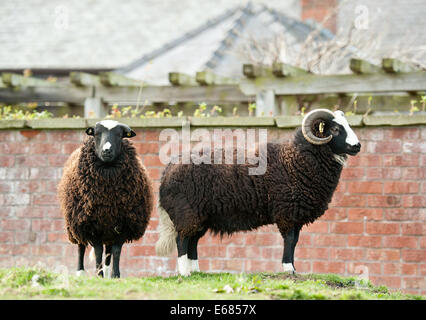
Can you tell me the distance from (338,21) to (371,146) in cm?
1426

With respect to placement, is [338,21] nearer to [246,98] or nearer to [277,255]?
[246,98]

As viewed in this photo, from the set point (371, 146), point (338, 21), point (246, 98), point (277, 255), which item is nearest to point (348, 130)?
point (371, 146)

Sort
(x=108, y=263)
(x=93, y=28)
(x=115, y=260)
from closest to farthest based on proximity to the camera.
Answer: (x=115, y=260)
(x=108, y=263)
(x=93, y=28)

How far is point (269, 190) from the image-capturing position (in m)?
8.80

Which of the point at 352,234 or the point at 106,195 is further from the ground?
the point at 106,195

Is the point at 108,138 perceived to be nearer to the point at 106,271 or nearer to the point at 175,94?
the point at 106,271

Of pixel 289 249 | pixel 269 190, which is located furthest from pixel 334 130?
pixel 289 249

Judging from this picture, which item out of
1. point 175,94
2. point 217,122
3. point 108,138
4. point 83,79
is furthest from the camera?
point 175,94

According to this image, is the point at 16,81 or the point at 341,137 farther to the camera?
the point at 16,81

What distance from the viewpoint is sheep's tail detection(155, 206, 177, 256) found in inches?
356

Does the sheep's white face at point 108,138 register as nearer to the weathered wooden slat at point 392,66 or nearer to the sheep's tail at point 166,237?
the sheep's tail at point 166,237

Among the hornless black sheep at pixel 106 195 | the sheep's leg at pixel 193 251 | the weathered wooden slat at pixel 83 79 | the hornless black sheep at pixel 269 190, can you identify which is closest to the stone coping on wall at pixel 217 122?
the weathered wooden slat at pixel 83 79

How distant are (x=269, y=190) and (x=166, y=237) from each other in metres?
1.35

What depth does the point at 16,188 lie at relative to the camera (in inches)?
451
